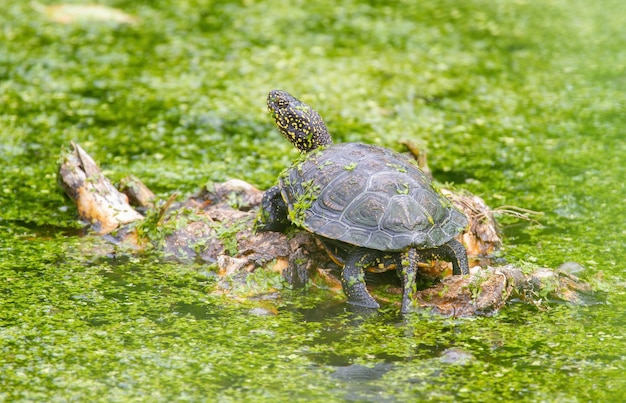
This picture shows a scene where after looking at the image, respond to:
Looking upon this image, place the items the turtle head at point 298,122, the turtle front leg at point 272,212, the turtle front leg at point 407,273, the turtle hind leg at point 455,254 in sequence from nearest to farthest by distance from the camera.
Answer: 1. the turtle front leg at point 407,273
2. the turtle hind leg at point 455,254
3. the turtle front leg at point 272,212
4. the turtle head at point 298,122

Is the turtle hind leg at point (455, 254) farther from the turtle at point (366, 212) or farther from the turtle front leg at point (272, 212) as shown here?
the turtle front leg at point (272, 212)

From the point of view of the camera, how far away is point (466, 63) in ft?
30.2

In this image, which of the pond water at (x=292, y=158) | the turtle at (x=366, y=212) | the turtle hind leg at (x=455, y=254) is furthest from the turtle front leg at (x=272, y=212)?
the turtle hind leg at (x=455, y=254)

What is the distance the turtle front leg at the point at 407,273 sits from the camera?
4.77 meters

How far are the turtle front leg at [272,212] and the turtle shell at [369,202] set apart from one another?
0.32ft

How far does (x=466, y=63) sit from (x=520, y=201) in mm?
3110

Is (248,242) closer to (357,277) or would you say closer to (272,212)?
(272,212)

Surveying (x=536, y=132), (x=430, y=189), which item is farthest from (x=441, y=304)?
(x=536, y=132)

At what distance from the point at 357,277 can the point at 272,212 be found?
753 millimetres

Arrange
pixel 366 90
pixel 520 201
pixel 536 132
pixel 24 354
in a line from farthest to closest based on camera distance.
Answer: pixel 366 90 → pixel 536 132 → pixel 520 201 → pixel 24 354

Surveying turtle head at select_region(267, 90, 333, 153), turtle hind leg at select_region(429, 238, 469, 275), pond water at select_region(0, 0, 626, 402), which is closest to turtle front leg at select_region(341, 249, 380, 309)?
pond water at select_region(0, 0, 626, 402)

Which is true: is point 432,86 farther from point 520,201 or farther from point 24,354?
point 24,354

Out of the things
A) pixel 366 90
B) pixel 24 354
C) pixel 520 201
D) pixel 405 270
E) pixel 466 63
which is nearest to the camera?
pixel 24 354

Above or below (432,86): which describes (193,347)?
below
